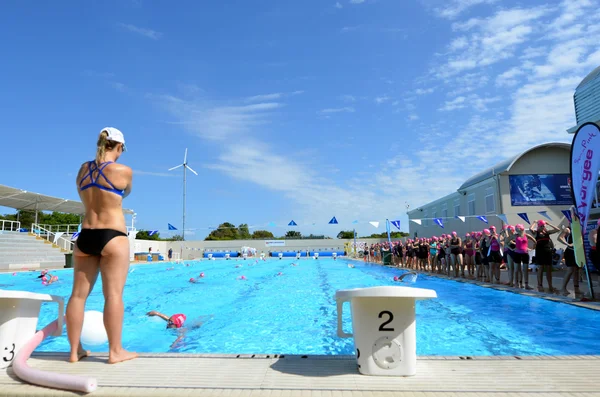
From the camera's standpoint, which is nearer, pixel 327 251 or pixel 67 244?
pixel 67 244

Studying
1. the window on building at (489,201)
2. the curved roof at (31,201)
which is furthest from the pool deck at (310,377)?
the curved roof at (31,201)

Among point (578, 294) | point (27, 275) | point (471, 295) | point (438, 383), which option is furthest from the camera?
point (27, 275)

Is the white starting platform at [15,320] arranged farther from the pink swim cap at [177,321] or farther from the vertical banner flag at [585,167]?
the vertical banner flag at [585,167]

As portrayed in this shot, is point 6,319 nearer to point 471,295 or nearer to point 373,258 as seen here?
point 471,295

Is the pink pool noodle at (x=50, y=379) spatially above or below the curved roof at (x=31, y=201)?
below

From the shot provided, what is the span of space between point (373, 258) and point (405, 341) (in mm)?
22888

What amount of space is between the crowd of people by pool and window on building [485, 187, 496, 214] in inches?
192

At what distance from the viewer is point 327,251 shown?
3703cm

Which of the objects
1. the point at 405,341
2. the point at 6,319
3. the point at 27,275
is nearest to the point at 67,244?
the point at 27,275

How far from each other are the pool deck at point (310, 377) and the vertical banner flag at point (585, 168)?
4.01 m

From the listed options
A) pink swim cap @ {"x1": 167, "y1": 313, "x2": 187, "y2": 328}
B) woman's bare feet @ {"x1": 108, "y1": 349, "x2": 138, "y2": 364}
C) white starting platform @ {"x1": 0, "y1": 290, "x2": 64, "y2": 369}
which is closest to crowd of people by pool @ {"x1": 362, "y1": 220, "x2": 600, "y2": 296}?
pink swim cap @ {"x1": 167, "y1": 313, "x2": 187, "y2": 328}

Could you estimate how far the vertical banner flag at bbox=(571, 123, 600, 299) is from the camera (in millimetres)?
5293

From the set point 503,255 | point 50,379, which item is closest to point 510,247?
point 503,255

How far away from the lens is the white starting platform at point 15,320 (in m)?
2.23
